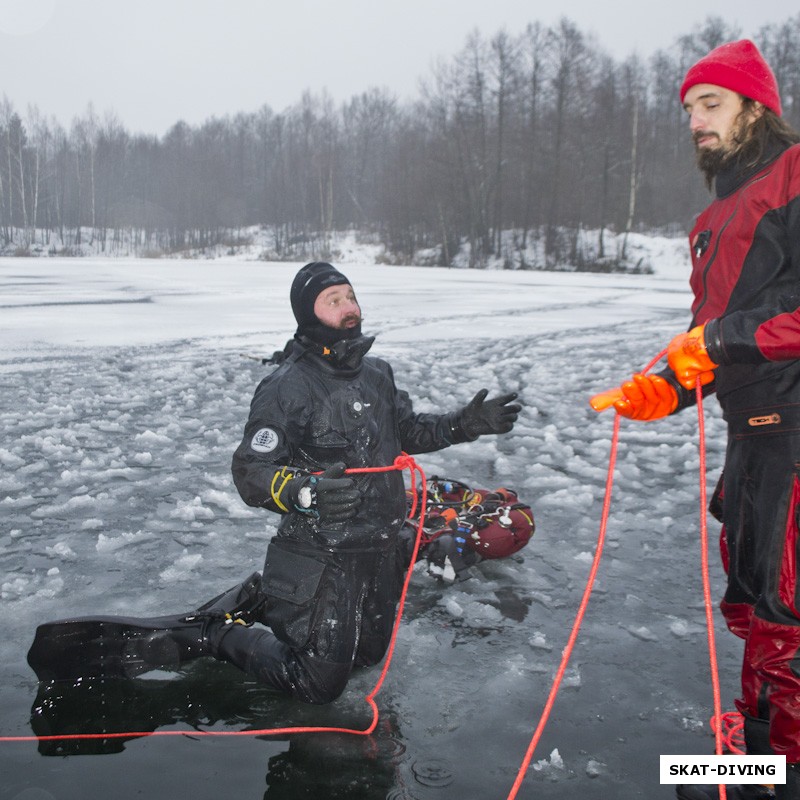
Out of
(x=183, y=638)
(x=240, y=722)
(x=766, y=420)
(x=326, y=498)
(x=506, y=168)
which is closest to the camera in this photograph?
(x=766, y=420)

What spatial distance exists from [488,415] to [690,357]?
41.9 inches

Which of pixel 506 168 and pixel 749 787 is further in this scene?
pixel 506 168

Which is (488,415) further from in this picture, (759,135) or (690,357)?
(759,135)

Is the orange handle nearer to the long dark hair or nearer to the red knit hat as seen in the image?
the long dark hair

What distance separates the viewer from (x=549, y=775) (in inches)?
90.1

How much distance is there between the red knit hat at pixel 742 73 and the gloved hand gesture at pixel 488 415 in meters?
1.32

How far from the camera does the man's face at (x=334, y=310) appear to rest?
2967mm

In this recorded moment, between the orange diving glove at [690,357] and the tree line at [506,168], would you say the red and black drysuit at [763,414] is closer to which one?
the orange diving glove at [690,357]

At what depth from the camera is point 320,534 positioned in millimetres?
2799

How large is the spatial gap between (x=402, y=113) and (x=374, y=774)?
226 ft

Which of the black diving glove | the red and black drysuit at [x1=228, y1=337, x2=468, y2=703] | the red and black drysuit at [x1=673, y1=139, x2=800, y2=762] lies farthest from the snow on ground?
the black diving glove

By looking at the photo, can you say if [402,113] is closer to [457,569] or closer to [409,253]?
[409,253]

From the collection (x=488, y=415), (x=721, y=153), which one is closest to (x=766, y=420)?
(x=721, y=153)

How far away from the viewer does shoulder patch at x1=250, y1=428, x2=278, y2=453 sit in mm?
2682
